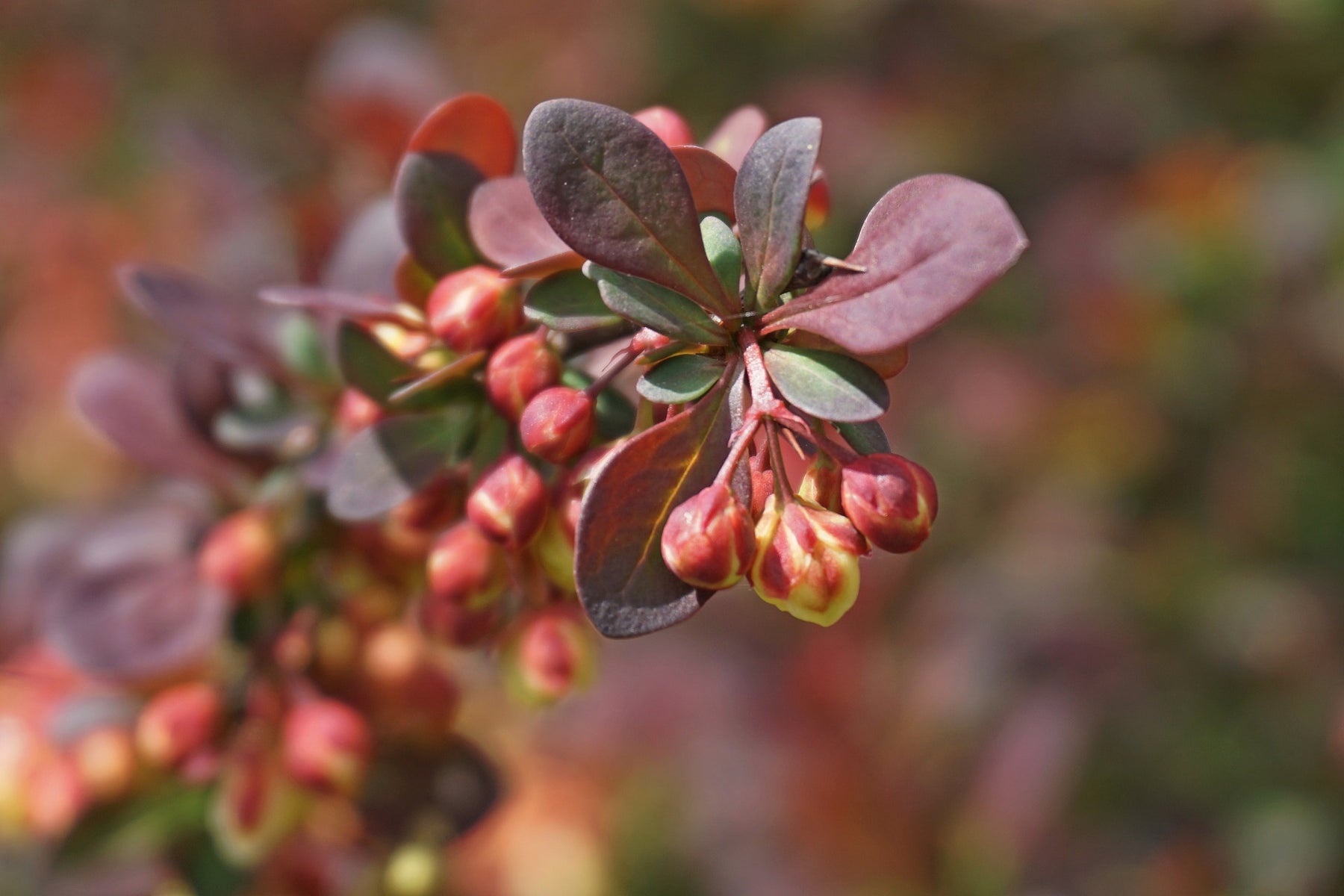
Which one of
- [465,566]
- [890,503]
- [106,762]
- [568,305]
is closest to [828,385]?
[890,503]

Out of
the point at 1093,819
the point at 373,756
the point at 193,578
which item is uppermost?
the point at 193,578

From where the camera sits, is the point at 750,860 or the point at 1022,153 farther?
the point at 1022,153

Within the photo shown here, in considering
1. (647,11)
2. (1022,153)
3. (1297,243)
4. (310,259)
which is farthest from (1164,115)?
(310,259)

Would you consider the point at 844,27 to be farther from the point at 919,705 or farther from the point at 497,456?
the point at 497,456

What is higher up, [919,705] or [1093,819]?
[919,705]

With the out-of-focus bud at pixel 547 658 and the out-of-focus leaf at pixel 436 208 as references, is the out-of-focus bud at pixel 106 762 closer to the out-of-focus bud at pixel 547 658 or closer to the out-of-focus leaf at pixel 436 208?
the out-of-focus bud at pixel 547 658

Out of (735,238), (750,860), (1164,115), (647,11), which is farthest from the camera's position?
(647,11)

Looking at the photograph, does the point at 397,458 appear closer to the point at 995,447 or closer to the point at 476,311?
the point at 476,311
